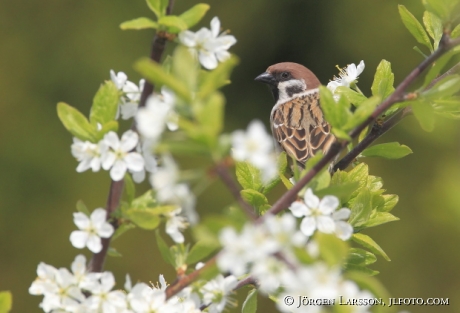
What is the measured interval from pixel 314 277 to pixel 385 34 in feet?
13.9

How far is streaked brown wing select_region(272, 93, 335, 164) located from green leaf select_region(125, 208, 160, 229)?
4.97 ft

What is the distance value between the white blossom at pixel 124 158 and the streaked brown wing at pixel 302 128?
1542 mm

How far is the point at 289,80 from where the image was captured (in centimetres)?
321

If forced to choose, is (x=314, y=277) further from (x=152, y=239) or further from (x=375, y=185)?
(x=152, y=239)

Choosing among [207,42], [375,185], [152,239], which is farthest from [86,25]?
[207,42]

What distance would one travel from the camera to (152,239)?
4.49 meters

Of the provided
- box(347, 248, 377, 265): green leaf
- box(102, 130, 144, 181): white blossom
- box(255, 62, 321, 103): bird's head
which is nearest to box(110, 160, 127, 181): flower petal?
box(102, 130, 144, 181): white blossom

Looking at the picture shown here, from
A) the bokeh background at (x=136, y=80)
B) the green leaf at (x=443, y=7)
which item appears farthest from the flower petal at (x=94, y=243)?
the bokeh background at (x=136, y=80)

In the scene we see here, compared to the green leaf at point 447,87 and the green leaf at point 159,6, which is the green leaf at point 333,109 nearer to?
the green leaf at point 447,87

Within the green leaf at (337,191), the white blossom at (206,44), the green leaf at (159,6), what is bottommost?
the green leaf at (337,191)

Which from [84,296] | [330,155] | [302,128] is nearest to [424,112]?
[330,155]

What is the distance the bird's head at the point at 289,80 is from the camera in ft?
10.5

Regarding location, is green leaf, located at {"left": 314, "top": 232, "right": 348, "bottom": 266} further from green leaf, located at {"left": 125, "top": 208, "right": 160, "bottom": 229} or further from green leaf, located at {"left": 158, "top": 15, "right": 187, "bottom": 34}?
green leaf, located at {"left": 158, "top": 15, "right": 187, "bottom": 34}

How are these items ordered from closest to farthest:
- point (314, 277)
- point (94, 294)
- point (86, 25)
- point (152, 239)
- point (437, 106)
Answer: point (314, 277), point (94, 294), point (437, 106), point (152, 239), point (86, 25)
